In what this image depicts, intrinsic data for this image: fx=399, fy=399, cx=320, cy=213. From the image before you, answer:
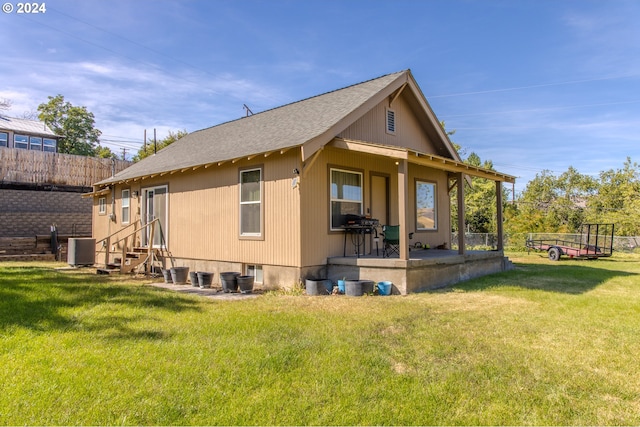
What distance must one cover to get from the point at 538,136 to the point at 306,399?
1660 inches

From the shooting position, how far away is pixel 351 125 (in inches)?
371

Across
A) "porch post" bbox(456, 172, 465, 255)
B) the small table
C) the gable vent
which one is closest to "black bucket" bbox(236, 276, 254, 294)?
the small table

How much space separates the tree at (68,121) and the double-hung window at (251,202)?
111ft

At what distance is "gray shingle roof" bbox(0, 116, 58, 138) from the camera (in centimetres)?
2668

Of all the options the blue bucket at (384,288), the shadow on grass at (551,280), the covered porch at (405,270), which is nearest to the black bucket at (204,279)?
the covered porch at (405,270)

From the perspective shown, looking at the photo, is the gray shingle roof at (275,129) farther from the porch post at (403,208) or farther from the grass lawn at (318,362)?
the grass lawn at (318,362)

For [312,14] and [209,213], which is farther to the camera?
[312,14]

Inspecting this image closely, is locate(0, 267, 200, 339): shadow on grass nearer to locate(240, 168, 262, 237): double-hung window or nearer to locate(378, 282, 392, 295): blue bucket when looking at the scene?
locate(240, 168, 262, 237): double-hung window

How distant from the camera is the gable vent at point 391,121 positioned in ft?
34.7

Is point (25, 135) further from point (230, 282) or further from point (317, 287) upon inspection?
point (317, 287)

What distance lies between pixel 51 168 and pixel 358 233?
1660 cm

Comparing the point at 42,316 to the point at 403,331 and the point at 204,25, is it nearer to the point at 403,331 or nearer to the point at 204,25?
the point at 403,331

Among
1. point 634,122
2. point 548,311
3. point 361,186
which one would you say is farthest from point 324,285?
point 634,122
